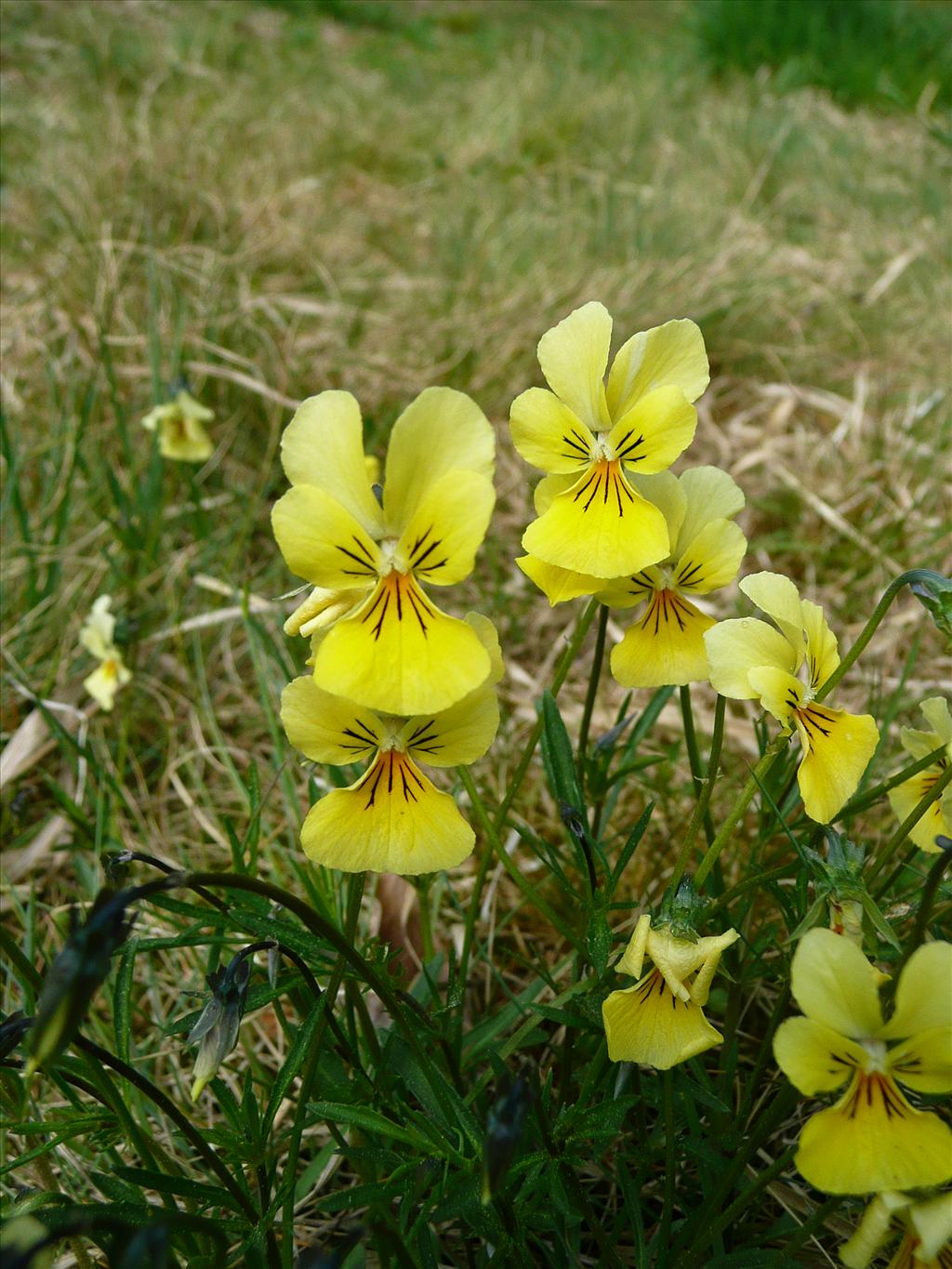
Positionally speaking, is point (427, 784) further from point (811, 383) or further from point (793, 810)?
point (811, 383)

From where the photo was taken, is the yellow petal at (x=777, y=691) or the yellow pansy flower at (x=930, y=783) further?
the yellow pansy flower at (x=930, y=783)

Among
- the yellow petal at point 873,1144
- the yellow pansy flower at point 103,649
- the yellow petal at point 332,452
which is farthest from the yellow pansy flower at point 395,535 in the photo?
the yellow pansy flower at point 103,649

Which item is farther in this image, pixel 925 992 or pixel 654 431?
pixel 654 431

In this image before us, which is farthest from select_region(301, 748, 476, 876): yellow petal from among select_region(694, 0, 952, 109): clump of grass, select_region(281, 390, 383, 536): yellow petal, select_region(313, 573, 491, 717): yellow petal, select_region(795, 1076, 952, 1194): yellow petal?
select_region(694, 0, 952, 109): clump of grass

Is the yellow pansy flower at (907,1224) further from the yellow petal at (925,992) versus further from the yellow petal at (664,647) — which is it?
the yellow petal at (664,647)

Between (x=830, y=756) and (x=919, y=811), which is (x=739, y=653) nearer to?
(x=830, y=756)

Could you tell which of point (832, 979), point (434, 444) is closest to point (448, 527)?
point (434, 444)

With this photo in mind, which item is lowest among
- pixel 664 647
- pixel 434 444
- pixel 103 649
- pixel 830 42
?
pixel 103 649
